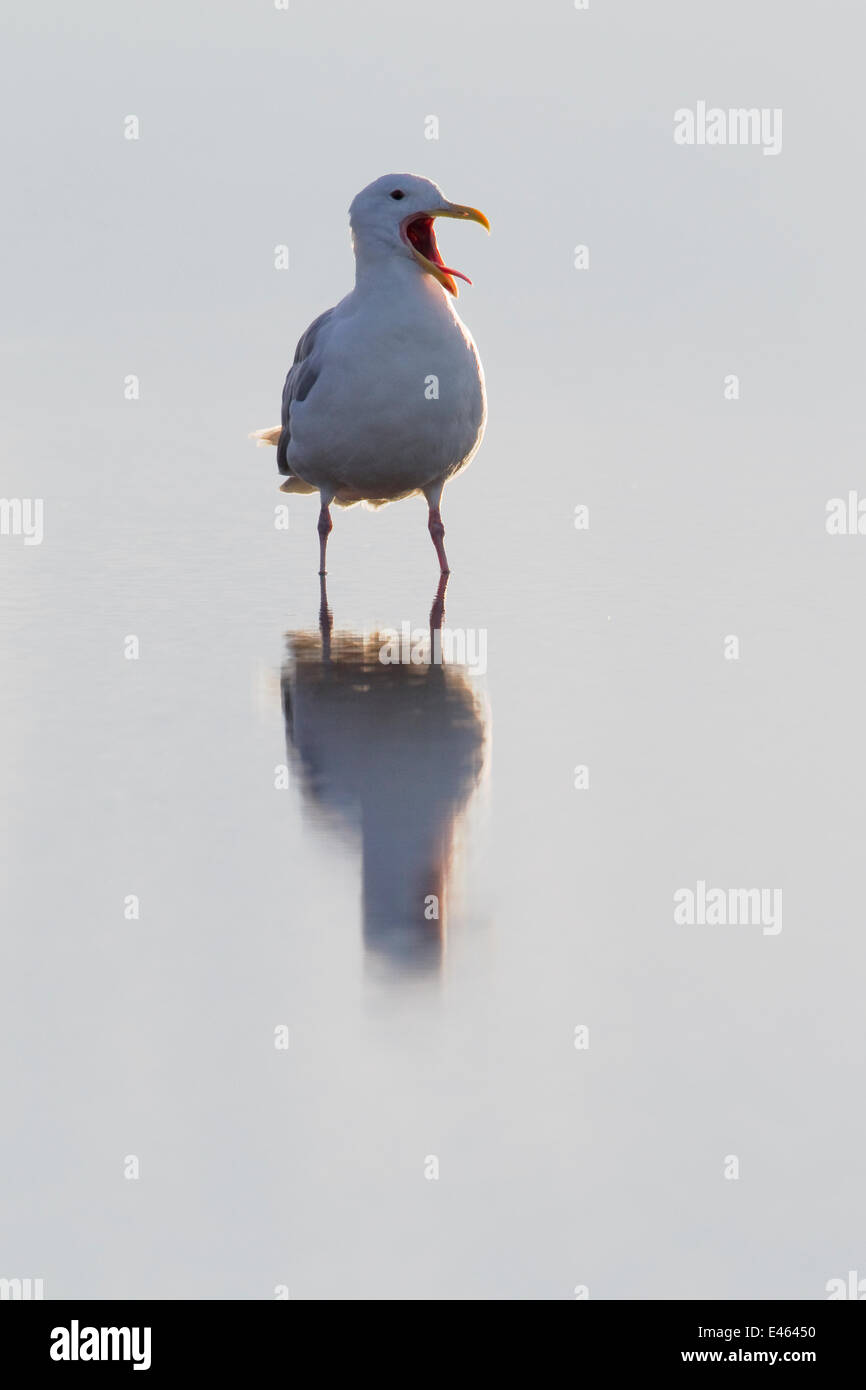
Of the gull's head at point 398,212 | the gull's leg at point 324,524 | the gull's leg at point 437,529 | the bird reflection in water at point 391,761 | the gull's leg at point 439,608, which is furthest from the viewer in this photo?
the gull's leg at point 324,524

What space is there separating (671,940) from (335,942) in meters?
1.21

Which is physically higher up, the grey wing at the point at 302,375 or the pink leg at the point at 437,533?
the grey wing at the point at 302,375

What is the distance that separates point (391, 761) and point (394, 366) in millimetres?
3660

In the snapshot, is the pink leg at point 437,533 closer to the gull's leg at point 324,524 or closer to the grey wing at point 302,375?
the gull's leg at point 324,524

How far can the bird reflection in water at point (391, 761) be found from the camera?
23.6ft

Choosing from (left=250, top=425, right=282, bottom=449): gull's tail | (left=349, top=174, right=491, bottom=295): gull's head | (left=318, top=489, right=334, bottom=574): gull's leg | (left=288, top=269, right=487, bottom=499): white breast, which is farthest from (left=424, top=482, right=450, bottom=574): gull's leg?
(left=250, top=425, right=282, bottom=449): gull's tail

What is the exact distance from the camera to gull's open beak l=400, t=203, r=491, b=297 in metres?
11.9

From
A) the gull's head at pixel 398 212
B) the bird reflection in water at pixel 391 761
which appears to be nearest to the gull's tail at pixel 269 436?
the gull's head at pixel 398 212

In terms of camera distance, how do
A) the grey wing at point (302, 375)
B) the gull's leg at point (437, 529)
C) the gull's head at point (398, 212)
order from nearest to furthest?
the gull's head at point (398, 212) → the grey wing at point (302, 375) → the gull's leg at point (437, 529)

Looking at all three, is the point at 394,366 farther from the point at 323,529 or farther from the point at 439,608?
the point at 323,529

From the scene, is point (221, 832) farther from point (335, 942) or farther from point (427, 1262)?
point (427, 1262)

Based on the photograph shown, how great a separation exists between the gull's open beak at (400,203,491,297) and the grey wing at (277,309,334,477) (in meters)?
0.70

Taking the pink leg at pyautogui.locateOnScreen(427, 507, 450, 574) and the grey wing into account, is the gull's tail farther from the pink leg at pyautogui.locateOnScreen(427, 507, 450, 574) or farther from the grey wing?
the pink leg at pyautogui.locateOnScreen(427, 507, 450, 574)

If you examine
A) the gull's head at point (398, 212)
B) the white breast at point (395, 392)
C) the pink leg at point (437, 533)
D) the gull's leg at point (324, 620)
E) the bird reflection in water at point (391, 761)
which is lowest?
the bird reflection in water at point (391, 761)
